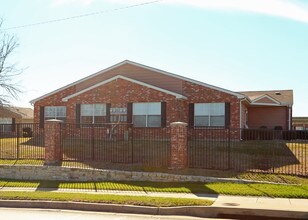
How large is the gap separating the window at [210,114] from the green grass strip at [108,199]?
13.8 m

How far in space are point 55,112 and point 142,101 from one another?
7.65 m

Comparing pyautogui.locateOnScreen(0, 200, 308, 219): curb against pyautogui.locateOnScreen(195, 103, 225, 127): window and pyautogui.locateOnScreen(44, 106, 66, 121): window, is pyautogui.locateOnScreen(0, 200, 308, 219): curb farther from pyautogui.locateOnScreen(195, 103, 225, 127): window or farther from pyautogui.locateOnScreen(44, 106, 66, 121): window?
pyautogui.locateOnScreen(44, 106, 66, 121): window

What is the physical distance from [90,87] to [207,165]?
13.1 metres

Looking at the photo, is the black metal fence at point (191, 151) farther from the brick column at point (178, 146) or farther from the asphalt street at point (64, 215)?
the asphalt street at point (64, 215)

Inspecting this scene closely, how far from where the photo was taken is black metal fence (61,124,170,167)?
1759 cm

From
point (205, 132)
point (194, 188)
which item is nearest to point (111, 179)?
Answer: point (194, 188)

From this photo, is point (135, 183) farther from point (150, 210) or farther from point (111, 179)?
point (150, 210)

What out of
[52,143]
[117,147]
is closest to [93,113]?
[117,147]

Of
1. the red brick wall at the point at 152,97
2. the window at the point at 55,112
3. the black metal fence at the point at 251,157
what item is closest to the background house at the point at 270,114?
the red brick wall at the point at 152,97

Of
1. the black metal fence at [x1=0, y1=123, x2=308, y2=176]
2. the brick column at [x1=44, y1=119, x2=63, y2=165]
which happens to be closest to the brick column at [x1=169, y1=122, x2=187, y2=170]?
the black metal fence at [x1=0, y1=123, x2=308, y2=176]

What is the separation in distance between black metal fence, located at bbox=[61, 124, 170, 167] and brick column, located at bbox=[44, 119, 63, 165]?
1.64ft

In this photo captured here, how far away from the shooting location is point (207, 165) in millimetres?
16328

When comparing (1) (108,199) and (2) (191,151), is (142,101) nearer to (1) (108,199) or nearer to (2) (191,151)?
(2) (191,151)

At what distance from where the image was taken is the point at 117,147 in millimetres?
20734
